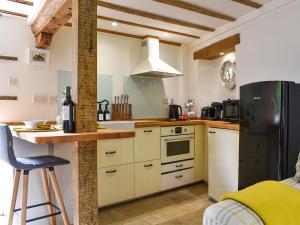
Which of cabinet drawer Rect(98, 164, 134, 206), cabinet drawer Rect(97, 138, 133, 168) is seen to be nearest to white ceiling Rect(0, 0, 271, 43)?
cabinet drawer Rect(97, 138, 133, 168)

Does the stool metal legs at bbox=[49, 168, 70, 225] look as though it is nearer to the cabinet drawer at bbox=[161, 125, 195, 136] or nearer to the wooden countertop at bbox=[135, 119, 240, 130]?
the wooden countertop at bbox=[135, 119, 240, 130]

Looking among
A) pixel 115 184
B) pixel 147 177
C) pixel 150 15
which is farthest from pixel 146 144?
pixel 150 15

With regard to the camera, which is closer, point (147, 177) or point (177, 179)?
point (147, 177)

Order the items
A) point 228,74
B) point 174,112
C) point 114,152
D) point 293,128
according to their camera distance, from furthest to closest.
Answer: point 174,112 < point 228,74 < point 114,152 < point 293,128

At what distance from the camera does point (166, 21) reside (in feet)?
9.85

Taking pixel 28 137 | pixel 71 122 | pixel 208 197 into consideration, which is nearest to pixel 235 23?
pixel 208 197

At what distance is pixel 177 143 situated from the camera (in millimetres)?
3262

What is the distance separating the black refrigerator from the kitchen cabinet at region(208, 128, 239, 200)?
294mm

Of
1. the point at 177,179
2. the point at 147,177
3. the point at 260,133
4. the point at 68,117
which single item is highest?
the point at 68,117

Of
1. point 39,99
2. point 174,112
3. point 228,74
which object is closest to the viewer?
point 39,99

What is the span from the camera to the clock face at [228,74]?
3531 millimetres

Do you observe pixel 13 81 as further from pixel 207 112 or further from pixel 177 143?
pixel 207 112

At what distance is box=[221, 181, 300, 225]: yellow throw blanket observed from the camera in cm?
91

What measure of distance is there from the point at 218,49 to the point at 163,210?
234 centimetres
